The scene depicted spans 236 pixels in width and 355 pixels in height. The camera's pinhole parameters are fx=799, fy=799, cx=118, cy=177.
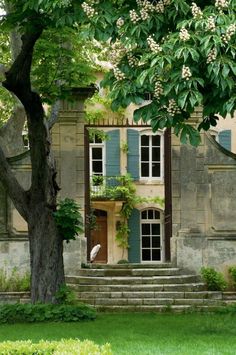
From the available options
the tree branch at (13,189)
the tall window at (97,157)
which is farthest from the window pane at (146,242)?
the tree branch at (13,189)

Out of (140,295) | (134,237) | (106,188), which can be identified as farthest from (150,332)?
(106,188)

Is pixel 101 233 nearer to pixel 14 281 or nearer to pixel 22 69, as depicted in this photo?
pixel 14 281

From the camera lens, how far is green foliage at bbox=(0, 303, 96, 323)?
43.7ft

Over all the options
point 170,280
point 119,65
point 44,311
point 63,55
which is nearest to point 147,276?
point 170,280

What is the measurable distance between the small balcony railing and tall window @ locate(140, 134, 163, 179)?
46.9 inches

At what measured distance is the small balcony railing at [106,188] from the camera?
30469 mm

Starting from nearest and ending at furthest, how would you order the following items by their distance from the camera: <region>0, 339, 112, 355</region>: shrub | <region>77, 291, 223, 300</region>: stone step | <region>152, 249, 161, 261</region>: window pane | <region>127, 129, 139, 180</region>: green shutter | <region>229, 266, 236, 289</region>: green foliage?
<region>0, 339, 112, 355</region>: shrub, <region>77, 291, 223, 300</region>: stone step, <region>229, 266, 236, 289</region>: green foliage, <region>152, 249, 161, 261</region>: window pane, <region>127, 129, 139, 180</region>: green shutter

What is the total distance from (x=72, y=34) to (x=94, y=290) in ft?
16.9

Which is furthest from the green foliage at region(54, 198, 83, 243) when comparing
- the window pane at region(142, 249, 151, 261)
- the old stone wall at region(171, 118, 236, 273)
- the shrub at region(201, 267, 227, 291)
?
the window pane at region(142, 249, 151, 261)

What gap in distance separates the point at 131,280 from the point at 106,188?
14355 millimetres

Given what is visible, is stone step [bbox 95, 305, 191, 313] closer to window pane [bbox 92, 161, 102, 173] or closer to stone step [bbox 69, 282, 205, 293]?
Answer: stone step [bbox 69, 282, 205, 293]

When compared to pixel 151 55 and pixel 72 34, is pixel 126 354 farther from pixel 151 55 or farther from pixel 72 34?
pixel 72 34

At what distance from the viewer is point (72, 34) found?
15.1 meters

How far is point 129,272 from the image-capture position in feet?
56.0
